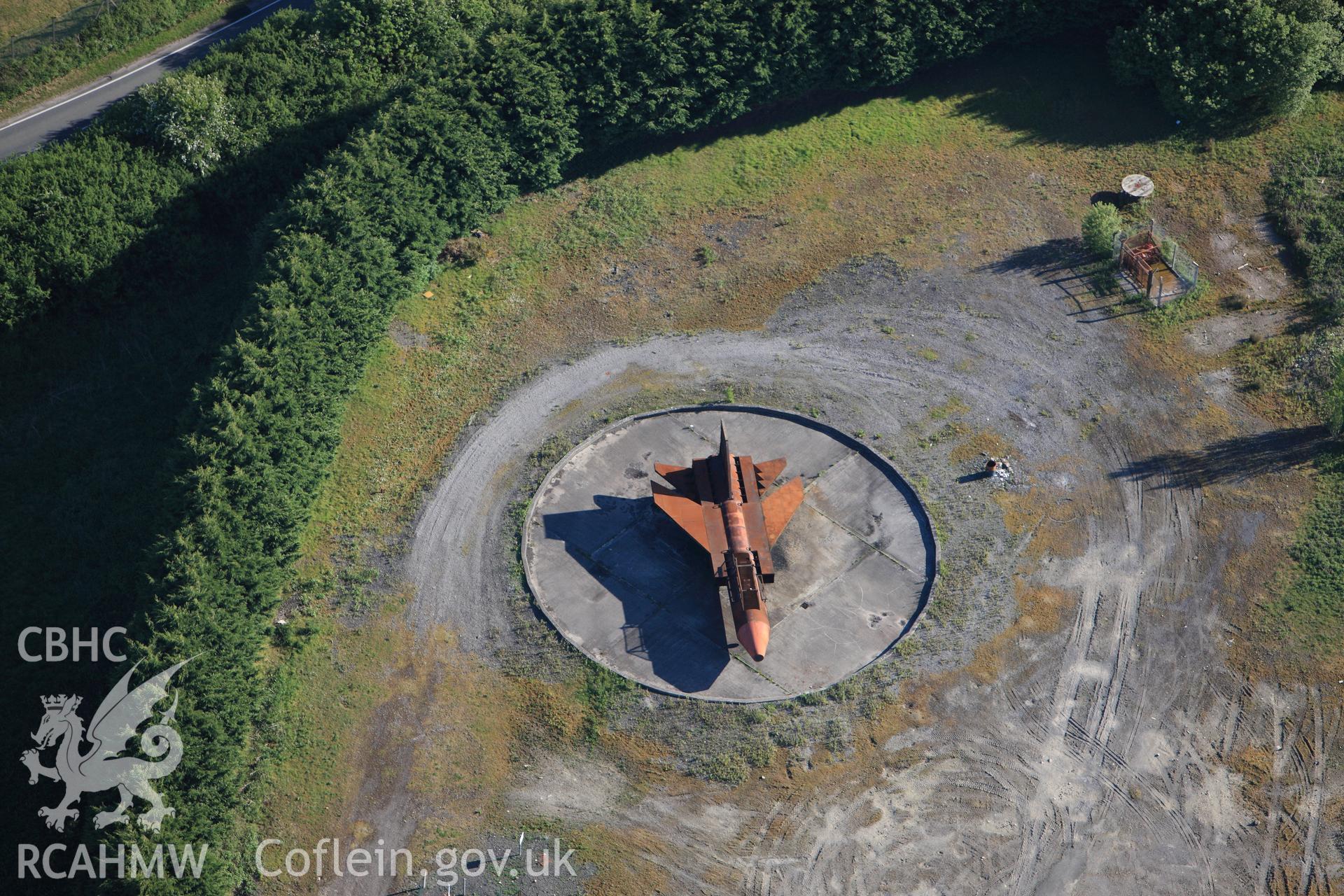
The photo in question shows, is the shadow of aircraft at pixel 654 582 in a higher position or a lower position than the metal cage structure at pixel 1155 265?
lower

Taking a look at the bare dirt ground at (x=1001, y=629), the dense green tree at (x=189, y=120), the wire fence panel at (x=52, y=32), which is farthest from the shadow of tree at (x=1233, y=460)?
the wire fence panel at (x=52, y=32)

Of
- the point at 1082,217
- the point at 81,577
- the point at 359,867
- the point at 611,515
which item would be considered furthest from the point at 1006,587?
the point at 81,577

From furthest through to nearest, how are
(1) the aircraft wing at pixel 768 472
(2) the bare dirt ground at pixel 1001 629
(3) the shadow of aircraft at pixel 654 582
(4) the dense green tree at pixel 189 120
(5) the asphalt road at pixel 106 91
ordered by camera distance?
(5) the asphalt road at pixel 106 91, (4) the dense green tree at pixel 189 120, (1) the aircraft wing at pixel 768 472, (3) the shadow of aircraft at pixel 654 582, (2) the bare dirt ground at pixel 1001 629

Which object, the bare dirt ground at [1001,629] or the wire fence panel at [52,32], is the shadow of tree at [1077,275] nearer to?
the bare dirt ground at [1001,629]

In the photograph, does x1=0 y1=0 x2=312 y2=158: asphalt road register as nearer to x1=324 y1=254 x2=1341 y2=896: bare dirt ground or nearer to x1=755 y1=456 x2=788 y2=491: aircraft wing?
x1=324 y1=254 x2=1341 y2=896: bare dirt ground

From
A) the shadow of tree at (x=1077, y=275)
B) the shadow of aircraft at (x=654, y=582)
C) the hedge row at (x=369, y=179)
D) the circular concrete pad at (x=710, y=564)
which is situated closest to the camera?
the hedge row at (x=369, y=179)

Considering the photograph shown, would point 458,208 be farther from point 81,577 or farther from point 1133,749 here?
point 1133,749

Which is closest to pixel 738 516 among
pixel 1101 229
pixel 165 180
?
pixel 1101 229

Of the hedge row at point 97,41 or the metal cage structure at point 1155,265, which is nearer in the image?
the metal cage structure at point 1155,265
